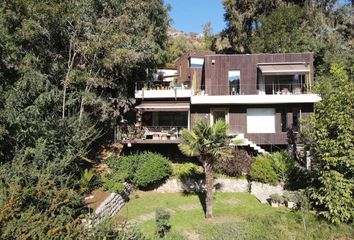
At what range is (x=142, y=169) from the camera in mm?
24953

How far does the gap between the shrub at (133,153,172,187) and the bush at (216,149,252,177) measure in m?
3.90

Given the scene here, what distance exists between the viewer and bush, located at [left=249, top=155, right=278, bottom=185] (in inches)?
939

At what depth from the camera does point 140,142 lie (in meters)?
27.6

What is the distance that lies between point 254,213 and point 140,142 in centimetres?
1039

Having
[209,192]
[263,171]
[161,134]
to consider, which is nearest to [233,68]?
[161,134]

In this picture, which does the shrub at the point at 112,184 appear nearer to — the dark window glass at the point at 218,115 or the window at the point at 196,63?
the dark window glass at the point at 218,115

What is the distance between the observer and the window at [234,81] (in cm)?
2975

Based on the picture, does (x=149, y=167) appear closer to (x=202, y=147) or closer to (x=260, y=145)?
(x=202, y=147)

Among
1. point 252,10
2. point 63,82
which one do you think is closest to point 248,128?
point 63,82

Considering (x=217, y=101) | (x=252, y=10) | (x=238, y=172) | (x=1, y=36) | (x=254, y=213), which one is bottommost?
(x=254, y=213)

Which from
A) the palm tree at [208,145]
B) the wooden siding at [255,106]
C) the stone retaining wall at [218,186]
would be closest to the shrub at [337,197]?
the stone retaining wall at [218,186]

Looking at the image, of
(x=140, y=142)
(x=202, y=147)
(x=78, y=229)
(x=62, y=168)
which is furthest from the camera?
(x=140, y=142)

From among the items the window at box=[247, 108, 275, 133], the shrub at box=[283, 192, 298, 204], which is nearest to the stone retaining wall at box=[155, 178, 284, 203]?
the shrub at box=[283, 192, 298, 204]

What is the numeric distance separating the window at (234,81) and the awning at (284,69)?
188cm
